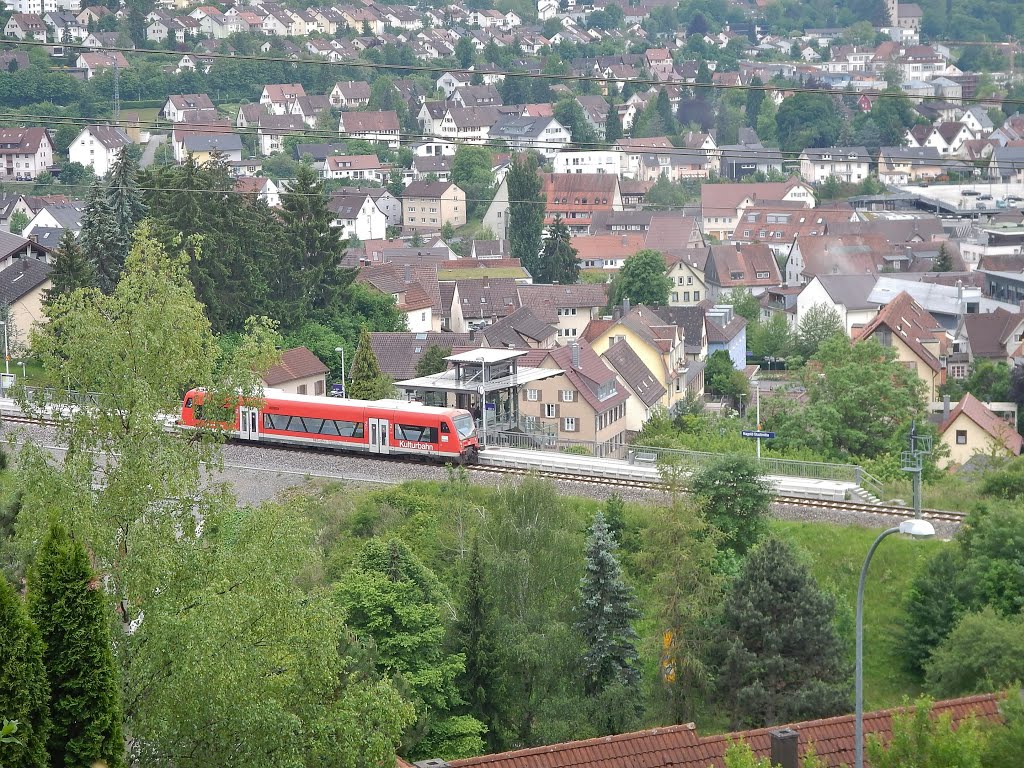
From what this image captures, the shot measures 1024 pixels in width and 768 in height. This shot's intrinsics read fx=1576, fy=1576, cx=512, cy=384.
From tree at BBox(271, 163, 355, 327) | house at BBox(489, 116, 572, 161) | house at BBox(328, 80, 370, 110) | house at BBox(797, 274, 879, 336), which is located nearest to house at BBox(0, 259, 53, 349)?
tree at BBox(271, 163, 355, 327)

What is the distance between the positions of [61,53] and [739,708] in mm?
104130

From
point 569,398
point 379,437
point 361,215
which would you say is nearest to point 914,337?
point 569,398

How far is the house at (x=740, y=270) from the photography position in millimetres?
67688

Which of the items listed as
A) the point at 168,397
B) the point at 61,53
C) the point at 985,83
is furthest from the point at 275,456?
the point at 985,83

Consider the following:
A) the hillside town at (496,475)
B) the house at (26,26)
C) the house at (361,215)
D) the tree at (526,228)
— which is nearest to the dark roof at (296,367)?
the hillside town at (496,475)

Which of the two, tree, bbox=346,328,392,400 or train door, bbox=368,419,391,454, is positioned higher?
train door, bbox=368,419,391,454

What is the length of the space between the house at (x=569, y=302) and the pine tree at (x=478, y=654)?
105 ft

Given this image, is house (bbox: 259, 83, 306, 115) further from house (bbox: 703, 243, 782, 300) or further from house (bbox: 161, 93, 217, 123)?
house (bbox: 703, 243, 782, 300)

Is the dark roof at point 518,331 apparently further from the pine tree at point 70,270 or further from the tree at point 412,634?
the tree at point 412,634

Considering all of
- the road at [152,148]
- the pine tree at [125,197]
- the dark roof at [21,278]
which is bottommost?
the road at [152,148]

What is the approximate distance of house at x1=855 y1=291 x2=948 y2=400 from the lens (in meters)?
45.2

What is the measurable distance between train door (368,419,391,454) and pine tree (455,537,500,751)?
314 inches

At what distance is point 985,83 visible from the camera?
13400 cm

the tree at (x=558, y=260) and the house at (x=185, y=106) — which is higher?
the house at (x=185, y=106)
